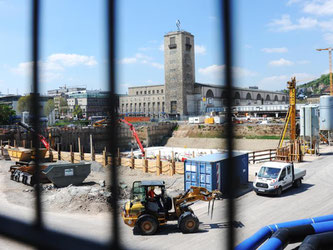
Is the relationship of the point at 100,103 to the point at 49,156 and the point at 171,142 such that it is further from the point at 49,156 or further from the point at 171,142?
the point at 171,142

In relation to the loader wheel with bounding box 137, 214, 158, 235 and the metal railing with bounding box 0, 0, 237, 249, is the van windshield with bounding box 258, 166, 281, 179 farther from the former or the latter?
the metal railing with bounding box 0, 0, 237, 249

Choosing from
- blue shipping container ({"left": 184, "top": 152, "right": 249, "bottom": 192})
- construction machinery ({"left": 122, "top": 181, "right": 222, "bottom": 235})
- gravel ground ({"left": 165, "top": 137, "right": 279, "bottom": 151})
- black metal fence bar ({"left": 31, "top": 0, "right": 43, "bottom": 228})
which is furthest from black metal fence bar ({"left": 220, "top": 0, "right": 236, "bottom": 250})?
gravel ground ({"left": 165, "top": 137, "right": 279, "bottom": 151})

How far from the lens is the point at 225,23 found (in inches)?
46.0

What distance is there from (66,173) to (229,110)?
15.5 metres

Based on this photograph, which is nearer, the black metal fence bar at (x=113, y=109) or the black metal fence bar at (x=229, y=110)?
the black metal fence bar at (x=229, y=110)

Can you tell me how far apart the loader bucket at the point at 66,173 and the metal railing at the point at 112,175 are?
46.6 feet

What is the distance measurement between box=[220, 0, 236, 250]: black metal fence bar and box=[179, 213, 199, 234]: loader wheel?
802 cm

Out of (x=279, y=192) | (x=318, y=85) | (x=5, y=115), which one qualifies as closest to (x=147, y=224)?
(x=279, y=192)

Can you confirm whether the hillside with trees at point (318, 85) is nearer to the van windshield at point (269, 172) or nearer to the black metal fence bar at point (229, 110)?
the van windshield at point (269, 172)

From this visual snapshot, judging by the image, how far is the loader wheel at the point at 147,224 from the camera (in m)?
8.91

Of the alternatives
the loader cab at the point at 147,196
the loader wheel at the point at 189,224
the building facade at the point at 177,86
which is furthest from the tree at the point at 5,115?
the loader wheel at the point at 189,224

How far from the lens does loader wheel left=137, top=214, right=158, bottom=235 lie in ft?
29.2

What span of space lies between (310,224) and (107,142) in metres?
Answer: 6.52

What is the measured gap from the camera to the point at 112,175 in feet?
4.86
